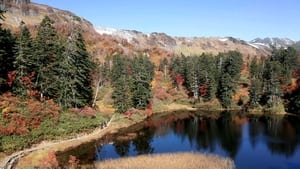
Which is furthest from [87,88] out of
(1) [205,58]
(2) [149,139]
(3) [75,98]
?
(1) [205,58]

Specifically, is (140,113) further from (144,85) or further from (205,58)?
(205,58)

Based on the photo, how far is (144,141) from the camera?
7619 centimetres

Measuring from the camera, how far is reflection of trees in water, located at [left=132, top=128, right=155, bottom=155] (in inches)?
2659

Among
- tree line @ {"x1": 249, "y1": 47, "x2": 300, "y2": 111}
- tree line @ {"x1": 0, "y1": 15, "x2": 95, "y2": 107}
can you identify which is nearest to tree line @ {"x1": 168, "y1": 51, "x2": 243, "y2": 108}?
tree line @ {"x1": 249, "y1": 47, "x2": 300, "y2": 111}

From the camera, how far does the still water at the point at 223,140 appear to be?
63.4m

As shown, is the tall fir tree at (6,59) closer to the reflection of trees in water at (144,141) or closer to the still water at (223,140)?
the still water at (223,140)

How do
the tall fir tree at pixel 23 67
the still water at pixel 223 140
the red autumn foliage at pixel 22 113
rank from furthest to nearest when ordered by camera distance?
the tall fir tree at pixel 23 67
the still water at pixel 223 140
the red autumn foliage at pixel 22 113

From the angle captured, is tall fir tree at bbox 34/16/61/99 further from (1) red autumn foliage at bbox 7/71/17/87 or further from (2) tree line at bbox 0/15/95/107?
(1) red autumn foliage at bbox 7/71/17/87

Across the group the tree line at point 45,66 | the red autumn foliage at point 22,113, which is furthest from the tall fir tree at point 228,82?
the red autumn foliage at point 22,113

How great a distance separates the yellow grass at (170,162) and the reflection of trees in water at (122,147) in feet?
19.8

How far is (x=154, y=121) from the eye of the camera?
104 metres

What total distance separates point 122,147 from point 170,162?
16.4m

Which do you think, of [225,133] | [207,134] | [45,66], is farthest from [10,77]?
[225,133]

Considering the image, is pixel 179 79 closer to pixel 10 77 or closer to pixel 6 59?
pixel 6 59
